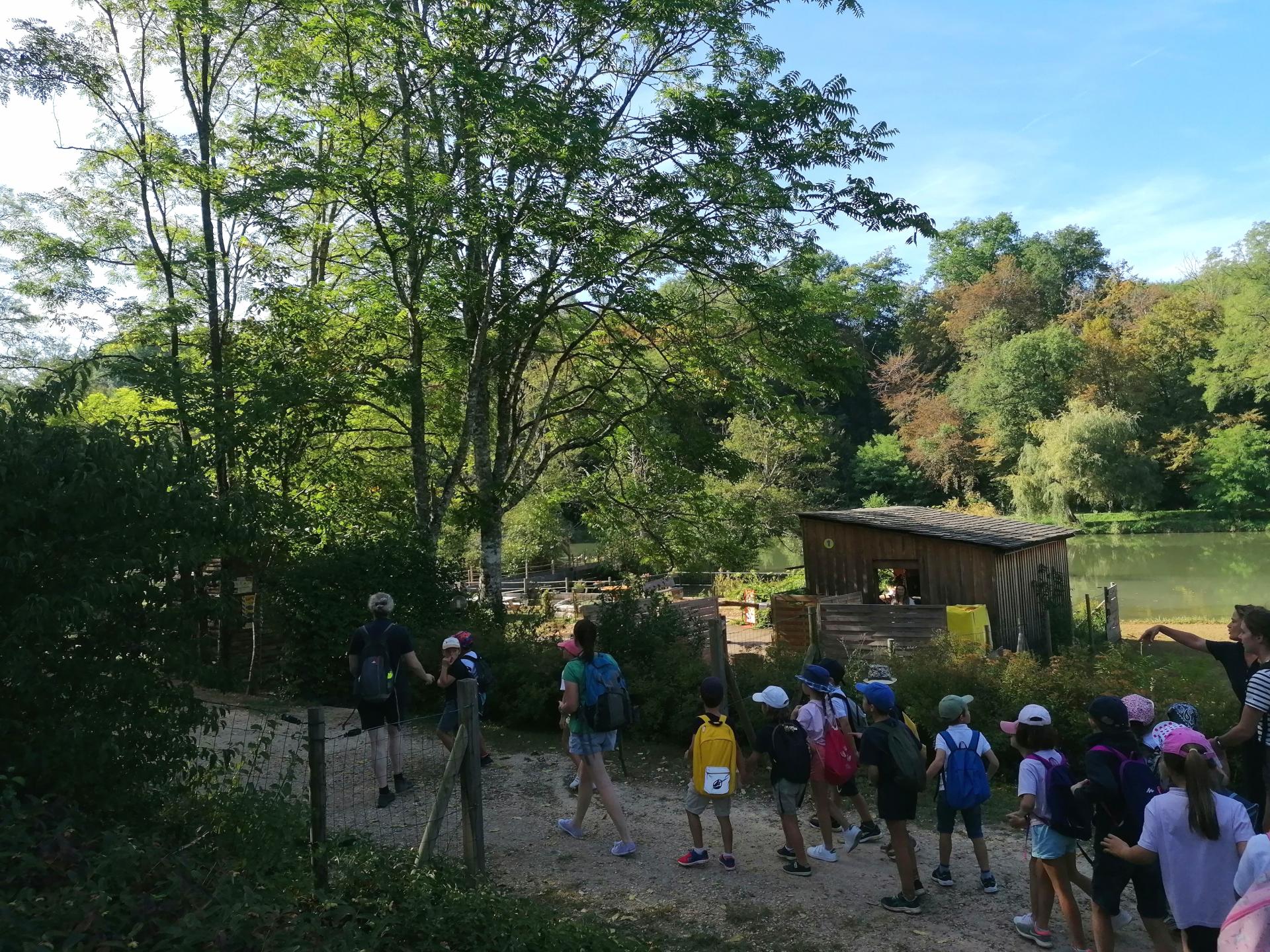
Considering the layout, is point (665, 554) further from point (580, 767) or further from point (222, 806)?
point (222, 806)

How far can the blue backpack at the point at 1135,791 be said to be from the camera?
4.47m

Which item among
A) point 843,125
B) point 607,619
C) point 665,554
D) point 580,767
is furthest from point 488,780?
point 843,125

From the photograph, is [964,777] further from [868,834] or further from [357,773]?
[357,773]

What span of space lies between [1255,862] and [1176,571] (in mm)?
40488

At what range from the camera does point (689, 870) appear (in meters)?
6.29

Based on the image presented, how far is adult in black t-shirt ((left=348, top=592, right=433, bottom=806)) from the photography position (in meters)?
7.68

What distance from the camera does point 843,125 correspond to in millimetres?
11547

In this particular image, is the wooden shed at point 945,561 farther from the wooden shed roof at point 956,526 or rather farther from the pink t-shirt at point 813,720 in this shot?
the pink t-shirt at point 813,720

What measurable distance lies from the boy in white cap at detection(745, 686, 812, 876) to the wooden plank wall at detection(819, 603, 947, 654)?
9033 mm

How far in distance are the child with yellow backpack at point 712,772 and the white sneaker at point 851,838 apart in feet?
3.08

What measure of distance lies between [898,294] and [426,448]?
800 centimetres

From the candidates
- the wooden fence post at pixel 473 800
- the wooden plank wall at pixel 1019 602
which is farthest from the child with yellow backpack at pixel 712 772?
the wooden plank wall at pixel 1019 602

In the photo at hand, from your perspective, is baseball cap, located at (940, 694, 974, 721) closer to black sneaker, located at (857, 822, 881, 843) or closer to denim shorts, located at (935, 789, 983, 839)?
denim shorts, located at (935, 789, 983, 839)

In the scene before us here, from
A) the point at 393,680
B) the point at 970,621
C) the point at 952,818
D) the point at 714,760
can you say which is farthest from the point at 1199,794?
the point at 970,621
